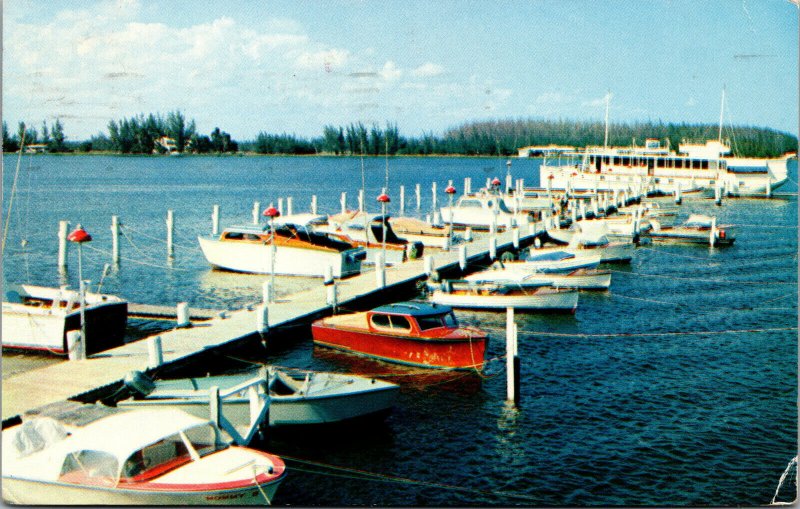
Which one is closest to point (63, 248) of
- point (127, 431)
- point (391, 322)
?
point (391, 322)

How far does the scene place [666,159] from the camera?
7944 centimetres

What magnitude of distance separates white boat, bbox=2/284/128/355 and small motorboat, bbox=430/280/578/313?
11259 mm

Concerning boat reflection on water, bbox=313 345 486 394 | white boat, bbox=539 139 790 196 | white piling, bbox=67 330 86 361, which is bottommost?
boat reflection on water, bbox=313 345 486 394

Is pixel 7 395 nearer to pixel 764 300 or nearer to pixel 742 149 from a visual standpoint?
pixel 764 300

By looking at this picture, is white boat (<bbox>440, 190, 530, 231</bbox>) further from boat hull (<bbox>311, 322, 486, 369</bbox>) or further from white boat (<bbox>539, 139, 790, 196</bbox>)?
boat hull (<bbox>311, 322, 486, 369</bbox>)

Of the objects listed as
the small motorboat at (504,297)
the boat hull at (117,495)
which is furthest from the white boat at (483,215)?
the boat hull at (117,495)

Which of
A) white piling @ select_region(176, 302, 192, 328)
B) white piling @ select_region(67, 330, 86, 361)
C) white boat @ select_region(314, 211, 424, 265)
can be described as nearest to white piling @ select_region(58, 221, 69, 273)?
white boat @ select_region(314, 211, 424, 265)

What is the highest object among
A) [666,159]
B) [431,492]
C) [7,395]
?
[666,159]

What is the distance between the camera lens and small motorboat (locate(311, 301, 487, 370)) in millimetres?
20953

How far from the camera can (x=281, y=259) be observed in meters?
35.2

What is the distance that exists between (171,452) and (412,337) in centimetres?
991

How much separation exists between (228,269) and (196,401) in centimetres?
2198

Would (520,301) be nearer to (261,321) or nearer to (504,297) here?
(504,297)

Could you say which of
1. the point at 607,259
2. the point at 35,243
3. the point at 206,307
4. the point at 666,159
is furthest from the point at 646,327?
the point at 666,159
